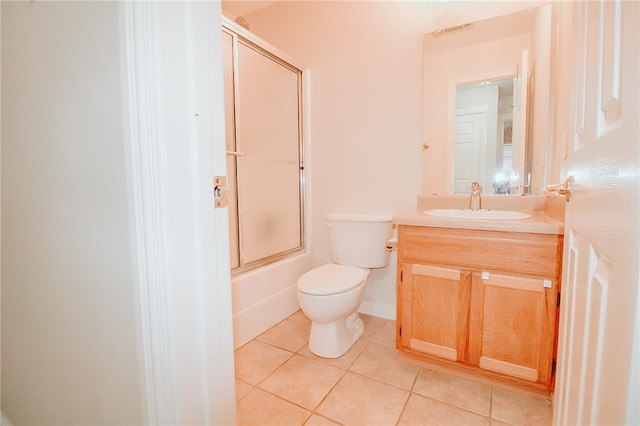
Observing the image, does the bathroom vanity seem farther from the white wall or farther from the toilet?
the white wall

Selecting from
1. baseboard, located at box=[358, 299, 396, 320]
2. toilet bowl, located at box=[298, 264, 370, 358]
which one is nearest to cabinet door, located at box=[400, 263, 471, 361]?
toilet bowl, located at box=[298, 264, 370, 358]

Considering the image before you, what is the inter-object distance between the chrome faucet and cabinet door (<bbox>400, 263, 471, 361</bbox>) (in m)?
0.54

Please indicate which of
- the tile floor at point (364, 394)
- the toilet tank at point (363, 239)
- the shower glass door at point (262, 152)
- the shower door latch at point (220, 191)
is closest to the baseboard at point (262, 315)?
the tile floor at point (364, 394)

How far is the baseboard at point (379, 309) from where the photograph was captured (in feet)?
7.01

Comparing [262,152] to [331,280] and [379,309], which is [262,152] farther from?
[379,309]

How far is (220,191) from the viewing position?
0.61 meters

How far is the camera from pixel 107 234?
2.10 feet

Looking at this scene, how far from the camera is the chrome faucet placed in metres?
1.73

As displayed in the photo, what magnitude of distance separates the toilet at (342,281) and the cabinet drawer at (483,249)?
404 millimetres

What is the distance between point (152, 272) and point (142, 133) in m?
0.25

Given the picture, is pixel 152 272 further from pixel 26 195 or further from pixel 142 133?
pixel 26 195

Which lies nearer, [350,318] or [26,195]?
[26,195]

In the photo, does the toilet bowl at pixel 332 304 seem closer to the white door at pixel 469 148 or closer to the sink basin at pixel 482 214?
the sink basin at pixel 482 214

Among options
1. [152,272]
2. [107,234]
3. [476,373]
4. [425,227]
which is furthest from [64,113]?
[476,373]
